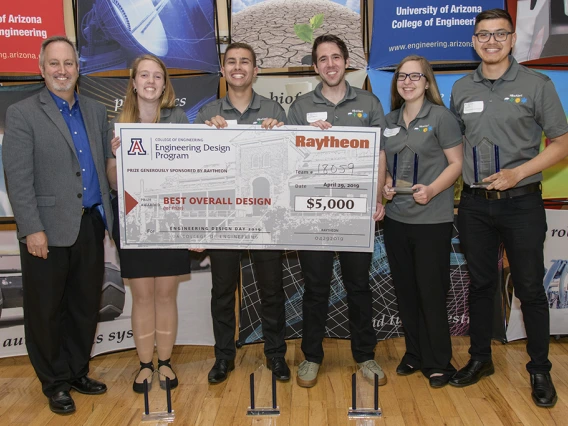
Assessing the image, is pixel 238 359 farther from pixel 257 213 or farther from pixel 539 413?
pixel 539 413

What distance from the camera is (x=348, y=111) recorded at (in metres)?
2.78

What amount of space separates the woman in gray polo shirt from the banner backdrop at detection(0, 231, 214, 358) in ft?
4.32

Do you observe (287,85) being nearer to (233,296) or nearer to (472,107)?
(472,107)

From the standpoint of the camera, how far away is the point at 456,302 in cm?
355

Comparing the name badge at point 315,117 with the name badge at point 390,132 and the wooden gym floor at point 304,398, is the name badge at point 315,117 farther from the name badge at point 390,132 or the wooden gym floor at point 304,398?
the wooden gym floor at point 304,398

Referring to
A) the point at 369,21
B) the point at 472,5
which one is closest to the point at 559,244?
the point at 472,5

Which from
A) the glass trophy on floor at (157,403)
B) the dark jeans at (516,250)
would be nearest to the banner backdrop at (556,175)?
the dark jeans at (516,250)

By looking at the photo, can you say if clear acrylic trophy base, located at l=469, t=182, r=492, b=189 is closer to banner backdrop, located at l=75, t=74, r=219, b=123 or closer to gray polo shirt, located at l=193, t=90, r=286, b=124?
gray polo shirt, located at l=193, t=90, r=286, b=124

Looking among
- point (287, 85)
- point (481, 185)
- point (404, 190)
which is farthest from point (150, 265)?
point (481, 185)

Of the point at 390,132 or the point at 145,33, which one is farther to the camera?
the point at 145,33

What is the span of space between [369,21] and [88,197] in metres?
2.14

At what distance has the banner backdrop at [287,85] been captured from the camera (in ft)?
11.2

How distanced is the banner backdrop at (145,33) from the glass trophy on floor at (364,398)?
208 cm

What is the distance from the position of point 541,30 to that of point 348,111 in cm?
150
